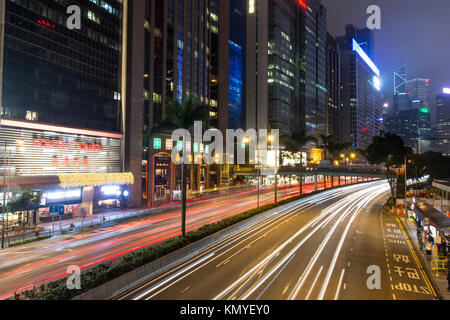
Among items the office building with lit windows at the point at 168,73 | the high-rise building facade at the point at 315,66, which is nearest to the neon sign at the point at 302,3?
the high-rise building facade at the point at 315,66

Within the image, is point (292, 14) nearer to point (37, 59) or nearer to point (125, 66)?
point (125, 66)

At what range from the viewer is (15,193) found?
34375mm

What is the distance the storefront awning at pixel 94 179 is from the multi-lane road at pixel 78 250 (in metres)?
10.3

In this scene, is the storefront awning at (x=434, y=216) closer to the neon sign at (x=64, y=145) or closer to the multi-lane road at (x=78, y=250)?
the multi-lane road at (x=78, y=250)

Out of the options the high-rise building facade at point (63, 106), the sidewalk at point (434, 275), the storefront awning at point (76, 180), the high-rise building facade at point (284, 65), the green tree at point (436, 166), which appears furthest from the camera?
the high-rise building facade at point (284, 65)

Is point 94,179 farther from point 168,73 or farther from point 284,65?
point 284,65

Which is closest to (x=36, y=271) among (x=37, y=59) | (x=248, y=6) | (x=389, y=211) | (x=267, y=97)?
(x=37, y=59)

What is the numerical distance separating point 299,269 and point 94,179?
36.5m

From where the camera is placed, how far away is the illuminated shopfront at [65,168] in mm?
34938

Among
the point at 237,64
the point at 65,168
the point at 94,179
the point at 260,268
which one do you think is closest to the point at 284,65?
the point at 237,64

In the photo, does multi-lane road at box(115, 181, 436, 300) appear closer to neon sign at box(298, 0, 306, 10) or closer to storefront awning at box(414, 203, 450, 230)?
storefront awning at box(414, 203, 450, 230)

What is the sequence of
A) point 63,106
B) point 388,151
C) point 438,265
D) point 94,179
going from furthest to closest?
point 388,151, point 94,179, point 63,106, point 438,265

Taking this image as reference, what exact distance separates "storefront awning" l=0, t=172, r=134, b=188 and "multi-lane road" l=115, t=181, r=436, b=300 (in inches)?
1042

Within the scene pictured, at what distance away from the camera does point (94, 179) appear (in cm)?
4466
